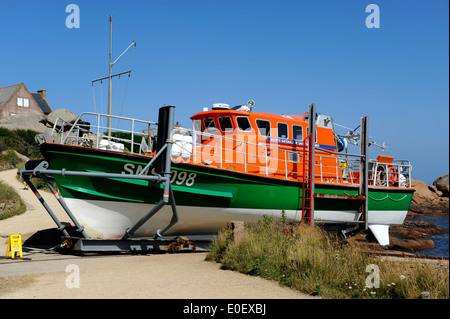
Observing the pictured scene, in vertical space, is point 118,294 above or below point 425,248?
above

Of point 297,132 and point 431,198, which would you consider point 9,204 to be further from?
point 431,198

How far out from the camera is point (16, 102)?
4169 cm

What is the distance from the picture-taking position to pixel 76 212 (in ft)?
35.4

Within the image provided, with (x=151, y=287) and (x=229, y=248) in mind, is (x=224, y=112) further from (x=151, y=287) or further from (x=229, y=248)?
(x=151, y=287)

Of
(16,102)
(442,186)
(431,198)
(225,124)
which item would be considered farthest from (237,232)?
(442,186)

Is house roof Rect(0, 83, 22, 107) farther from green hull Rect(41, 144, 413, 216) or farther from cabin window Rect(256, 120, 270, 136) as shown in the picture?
cabin window Rect(256, 120, 270, 136)

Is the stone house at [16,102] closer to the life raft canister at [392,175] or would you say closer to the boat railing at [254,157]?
the boat railing at [254,157]

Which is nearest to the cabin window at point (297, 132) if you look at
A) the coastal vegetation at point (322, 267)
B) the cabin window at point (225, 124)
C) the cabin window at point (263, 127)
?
the cabin window at point (263, 127)

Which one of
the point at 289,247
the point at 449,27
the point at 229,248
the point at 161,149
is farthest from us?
the point at 161,149

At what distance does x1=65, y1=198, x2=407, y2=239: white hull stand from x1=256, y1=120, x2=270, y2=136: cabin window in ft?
7.59

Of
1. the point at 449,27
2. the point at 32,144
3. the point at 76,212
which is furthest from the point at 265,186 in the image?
the point at 32,144

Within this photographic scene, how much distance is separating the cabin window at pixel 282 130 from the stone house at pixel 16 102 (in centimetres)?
3509

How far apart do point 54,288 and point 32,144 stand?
33248 millimetres
